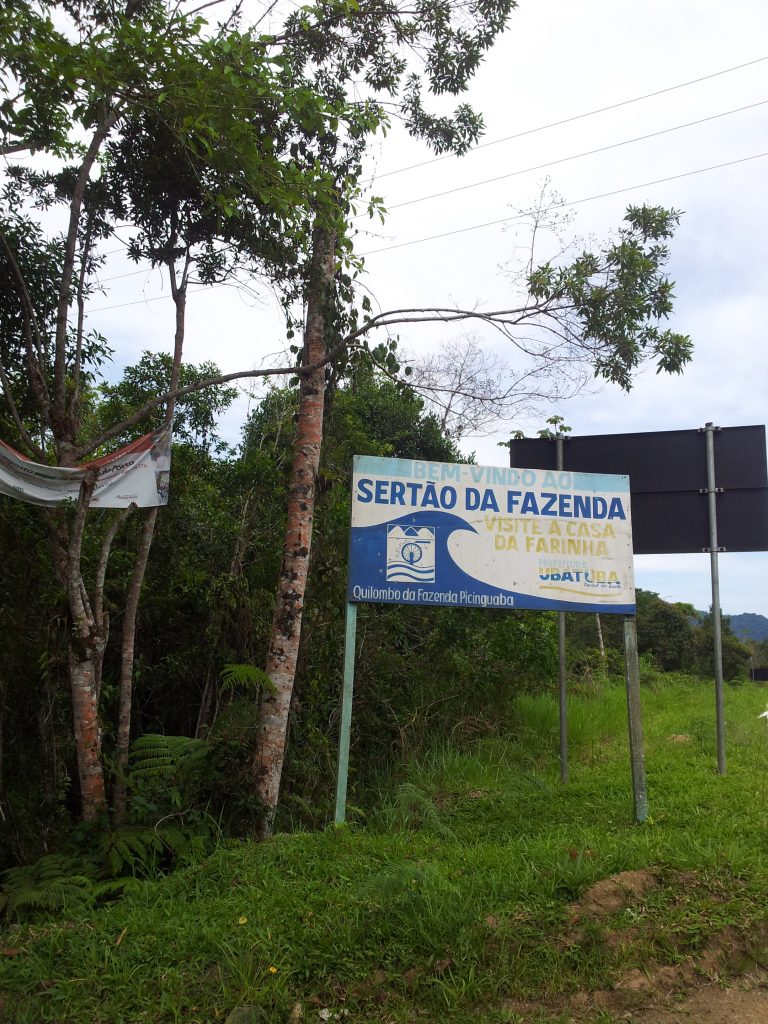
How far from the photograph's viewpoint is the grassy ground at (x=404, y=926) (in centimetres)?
315

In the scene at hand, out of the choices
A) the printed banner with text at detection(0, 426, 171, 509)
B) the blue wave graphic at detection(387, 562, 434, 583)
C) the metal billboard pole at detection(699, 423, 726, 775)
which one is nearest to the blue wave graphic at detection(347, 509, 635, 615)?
the blue wave graphic at detection(387, 562, 434, 583)

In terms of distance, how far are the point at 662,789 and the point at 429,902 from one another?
285 centimetres

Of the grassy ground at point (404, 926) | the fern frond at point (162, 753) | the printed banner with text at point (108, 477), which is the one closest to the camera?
the grassy ground at point (404, 926)

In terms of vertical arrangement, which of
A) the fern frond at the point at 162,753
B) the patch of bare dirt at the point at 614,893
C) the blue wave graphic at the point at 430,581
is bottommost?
the patch of bare dirt at the point at 614,893

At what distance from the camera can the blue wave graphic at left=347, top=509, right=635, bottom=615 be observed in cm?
516

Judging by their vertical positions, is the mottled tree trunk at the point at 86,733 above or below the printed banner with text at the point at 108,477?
below

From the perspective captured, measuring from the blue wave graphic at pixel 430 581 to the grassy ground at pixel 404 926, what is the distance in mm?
1442

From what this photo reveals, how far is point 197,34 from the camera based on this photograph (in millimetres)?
5375

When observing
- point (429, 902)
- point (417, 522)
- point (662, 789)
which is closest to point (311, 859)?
point (429, 902)

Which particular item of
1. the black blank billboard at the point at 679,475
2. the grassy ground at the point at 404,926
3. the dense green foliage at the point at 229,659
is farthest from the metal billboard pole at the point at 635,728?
the dense green foliage at the point at 229,659

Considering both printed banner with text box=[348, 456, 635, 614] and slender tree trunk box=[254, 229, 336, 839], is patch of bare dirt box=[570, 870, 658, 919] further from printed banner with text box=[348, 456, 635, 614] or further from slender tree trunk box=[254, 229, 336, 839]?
slender tree trunk box=[254, 229, 336, 839]

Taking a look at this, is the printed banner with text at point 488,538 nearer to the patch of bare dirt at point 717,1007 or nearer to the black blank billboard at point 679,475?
the black blank billboard at point 679,475

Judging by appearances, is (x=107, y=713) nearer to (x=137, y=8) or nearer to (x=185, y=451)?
(x=185, y=451)

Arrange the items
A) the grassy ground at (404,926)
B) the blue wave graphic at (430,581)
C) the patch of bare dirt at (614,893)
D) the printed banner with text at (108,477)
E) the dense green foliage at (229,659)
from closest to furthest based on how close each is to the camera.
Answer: the grassy ground at (404,926)
the patch of bare dirt at (614,893)
the blue wave graphic at (430,581)
the printed banner with text at (108,477)
the dense green foliage at (229,659)
